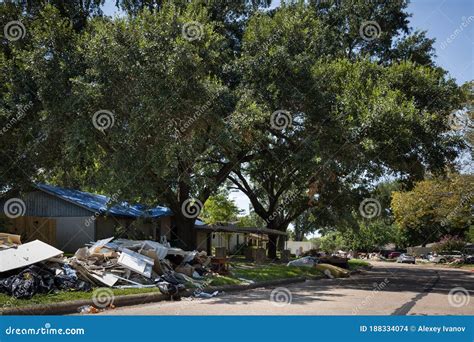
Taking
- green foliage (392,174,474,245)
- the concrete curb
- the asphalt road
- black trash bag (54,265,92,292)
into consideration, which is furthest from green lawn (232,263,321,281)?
green foliage (392,174,474,245)

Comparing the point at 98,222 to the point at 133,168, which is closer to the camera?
the point at 133,168

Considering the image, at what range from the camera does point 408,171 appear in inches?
928

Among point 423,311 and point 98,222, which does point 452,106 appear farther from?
point 98,222

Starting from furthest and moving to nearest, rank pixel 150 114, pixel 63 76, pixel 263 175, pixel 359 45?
pixel 263 175 < pixel 359 45 < pixel 63 76 < pixel 150 114

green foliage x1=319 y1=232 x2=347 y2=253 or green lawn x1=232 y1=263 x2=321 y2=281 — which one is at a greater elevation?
green lawn x1=232 y1=263 x2=321 y2=281

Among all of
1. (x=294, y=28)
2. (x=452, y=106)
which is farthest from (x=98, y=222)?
(x=452, y=106)

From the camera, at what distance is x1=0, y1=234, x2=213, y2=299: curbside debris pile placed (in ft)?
42.7

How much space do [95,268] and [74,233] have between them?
17105 millimetres

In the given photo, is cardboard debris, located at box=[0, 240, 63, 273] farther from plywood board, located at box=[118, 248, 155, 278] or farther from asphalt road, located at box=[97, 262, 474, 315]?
asphalt road, located at box=[97, 262, 474, 315]

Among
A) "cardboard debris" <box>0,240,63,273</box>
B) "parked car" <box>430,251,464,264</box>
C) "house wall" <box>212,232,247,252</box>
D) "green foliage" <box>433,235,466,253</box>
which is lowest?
"parked car" <box>430,251,464,264</box>

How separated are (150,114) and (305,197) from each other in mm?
24349

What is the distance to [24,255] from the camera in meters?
13.9

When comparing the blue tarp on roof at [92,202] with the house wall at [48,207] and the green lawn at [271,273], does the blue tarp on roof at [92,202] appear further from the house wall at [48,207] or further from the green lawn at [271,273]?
the green lawn at [271,273]

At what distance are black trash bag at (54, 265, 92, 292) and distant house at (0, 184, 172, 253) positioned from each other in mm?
15409
